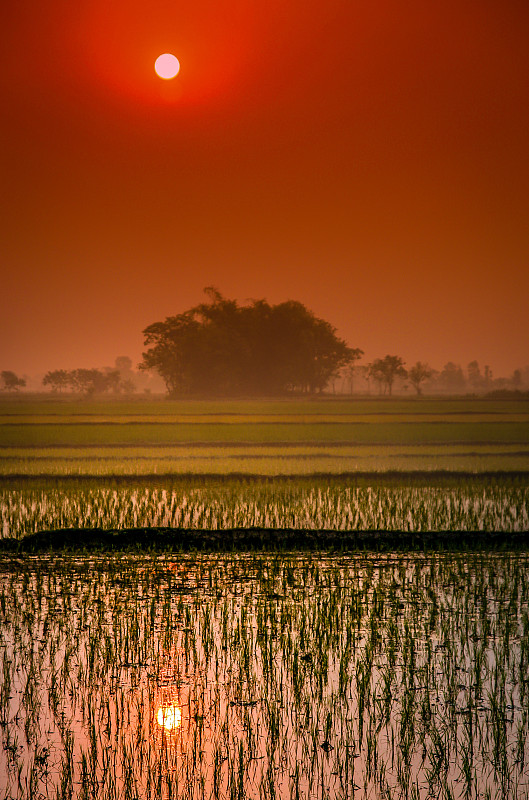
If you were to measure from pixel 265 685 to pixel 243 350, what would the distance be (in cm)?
8754

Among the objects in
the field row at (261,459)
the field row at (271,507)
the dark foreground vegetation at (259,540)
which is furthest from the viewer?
the field row at (261,459)

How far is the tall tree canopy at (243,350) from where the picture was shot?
91375 millimetres

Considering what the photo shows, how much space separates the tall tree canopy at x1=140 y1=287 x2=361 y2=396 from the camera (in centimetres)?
9138

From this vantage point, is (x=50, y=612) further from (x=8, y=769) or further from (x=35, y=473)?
(x=35, y=473)

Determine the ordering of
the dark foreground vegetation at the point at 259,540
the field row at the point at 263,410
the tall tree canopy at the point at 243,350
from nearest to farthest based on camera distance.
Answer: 1. the dark foreground vegetation at the point at 259,540
2. the field row at the point at 263,410
3. the tall tree canopy at the point at 243,350

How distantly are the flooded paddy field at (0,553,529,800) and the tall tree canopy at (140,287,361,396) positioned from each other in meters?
82.4

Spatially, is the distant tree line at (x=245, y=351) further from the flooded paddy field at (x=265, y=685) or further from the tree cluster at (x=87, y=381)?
the flooded paddy field at (x=265, y=685)

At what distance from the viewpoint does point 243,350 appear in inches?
3661

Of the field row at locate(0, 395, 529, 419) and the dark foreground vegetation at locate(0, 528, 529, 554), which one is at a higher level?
the field row at locate(0, 395, 529, 419)

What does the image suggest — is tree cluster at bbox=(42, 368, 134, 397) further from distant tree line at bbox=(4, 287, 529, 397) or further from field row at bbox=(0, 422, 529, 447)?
field row at bbox=(0, 422, 529, 447)

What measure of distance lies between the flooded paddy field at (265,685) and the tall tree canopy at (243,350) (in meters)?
82.4

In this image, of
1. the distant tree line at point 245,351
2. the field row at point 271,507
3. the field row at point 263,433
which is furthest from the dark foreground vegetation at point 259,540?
the distant tree line at point 245,351

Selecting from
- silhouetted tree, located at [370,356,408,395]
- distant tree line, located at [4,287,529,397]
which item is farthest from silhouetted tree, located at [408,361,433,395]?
distant tree line, located at [4,287,529,397]

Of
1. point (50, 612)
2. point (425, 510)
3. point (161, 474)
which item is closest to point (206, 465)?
point (161, 474)
